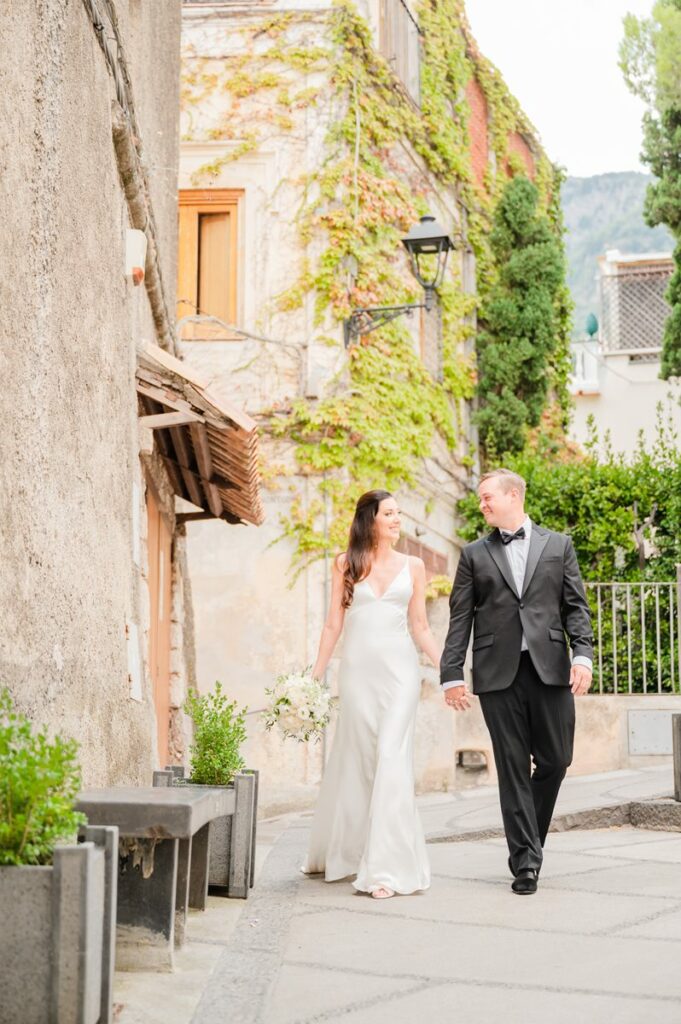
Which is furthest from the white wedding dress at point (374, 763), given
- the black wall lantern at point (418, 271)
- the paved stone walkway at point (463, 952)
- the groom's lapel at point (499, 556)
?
the black wall lantern at point (418, 271)

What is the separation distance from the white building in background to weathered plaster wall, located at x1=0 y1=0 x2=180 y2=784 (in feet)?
70.5

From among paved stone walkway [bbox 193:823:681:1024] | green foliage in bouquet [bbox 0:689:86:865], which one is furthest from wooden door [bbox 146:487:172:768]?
green foliage in bouquet [bbox 0:689:86:865]

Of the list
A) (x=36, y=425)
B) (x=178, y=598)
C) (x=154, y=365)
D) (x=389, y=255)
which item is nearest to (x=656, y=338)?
(x=389, y=255)

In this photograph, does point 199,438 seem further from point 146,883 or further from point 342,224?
point 342,224

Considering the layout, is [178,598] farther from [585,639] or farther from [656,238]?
[656,238]

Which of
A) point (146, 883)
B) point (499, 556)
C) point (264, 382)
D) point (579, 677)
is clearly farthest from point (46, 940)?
point (264, 382)

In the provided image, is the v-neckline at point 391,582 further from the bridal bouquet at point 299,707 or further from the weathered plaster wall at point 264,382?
the weathered plaster wall at point 264,382

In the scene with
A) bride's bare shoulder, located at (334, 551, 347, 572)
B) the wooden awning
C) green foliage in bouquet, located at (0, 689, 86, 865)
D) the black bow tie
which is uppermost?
the wooden awning

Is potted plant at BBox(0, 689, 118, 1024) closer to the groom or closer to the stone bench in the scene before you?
the stone bench

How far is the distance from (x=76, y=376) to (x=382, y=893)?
Answer: 277 cm

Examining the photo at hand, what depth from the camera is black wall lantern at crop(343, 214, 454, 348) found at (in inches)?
534

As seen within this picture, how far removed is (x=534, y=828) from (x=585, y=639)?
940mm

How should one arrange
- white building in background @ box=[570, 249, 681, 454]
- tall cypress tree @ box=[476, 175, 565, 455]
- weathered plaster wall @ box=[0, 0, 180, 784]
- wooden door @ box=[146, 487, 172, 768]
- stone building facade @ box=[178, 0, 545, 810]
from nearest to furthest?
1. weathered plaster wall @ box=[0, 0, 180, 784]
2. wooden door @ box=[146, 487, 172, 768]
3. stone building facade @ box=[178, 0, 545, 810]
4. tall cypress tree @ box=[476, 175, 565, 455]
5. white building in background @ box=[570, 249, 681, 454]

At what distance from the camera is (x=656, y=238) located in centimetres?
16475
